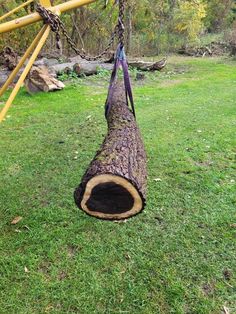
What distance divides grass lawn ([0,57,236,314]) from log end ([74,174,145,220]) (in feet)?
2.11

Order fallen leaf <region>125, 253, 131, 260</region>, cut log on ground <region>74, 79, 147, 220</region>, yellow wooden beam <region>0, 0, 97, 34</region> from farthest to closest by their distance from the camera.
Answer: fallen leaf <region>125, 253, 131, 260</region> → yellow wooden beam <region>0, 0, 97, 34</region> → cut log on ground <region>74, 79, 147, 220</region>

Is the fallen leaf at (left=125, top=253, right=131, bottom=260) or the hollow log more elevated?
the fallen leaf at (left=125, top=253, right=131, bottom=260)

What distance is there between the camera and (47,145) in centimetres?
411

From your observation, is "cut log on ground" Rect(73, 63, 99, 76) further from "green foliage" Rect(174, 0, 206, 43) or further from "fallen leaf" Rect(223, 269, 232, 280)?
"fallen leaf" Rect(223, 269, 232, 280)

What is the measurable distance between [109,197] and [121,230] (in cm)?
101

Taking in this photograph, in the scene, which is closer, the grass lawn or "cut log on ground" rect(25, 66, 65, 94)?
the grass lawn

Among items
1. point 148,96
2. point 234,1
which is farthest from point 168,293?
point 234,1

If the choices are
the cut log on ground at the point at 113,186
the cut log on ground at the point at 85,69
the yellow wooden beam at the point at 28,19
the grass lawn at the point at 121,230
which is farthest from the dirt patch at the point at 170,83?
the cut log on ground at the point at 113,186

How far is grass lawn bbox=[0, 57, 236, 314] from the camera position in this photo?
1.99m

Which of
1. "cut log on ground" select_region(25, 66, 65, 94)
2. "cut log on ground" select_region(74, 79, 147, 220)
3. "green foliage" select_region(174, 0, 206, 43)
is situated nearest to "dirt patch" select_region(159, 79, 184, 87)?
"cut log on ground" select_region(25, 66, 65, 94)

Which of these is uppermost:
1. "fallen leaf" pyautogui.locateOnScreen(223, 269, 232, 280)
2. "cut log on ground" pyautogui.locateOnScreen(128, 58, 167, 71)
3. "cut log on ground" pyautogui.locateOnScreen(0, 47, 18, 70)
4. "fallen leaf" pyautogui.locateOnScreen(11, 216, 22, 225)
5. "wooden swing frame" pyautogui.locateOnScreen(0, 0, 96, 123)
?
"wooden swing frame" pyautogui.locateOnScreen(0, 0, 96, 123)

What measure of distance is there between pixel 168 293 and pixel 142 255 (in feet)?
1.16

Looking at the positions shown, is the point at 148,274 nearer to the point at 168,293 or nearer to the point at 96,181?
the point at 168,293

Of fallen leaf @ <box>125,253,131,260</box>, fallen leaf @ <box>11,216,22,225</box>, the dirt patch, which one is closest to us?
fallen leaf @ <box>125,253,131,260</box>
